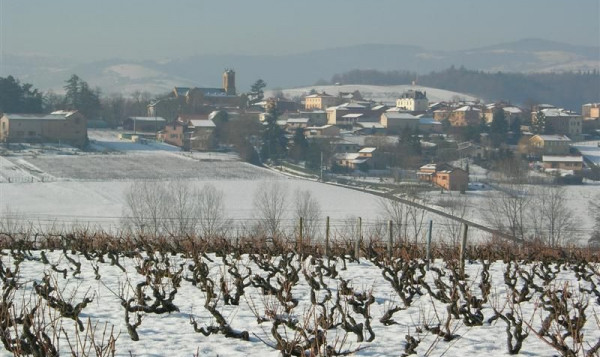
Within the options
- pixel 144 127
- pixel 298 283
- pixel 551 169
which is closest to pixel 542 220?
pixel 551 169

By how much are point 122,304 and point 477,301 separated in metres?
2.42

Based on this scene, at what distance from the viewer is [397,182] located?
35312 millimetres

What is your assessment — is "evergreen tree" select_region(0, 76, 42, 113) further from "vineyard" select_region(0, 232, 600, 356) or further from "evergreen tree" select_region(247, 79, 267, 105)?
"vineyard" select_region(0, 232, 600, 356)

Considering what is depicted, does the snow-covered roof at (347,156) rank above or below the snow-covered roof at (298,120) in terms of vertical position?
below

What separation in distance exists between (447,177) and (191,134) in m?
17.0

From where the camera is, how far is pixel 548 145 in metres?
49.2

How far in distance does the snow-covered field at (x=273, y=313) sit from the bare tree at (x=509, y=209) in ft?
48.3

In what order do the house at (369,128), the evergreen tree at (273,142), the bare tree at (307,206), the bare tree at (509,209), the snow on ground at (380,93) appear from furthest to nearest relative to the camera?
the snow on ground at (380,93)
the house at (369,128)
the evergreen tree at (273,142)
the bare tree at (307,206)
the bare tree at (509,209)

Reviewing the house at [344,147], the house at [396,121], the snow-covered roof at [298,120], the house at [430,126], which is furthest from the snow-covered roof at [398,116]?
the house at [344,147]

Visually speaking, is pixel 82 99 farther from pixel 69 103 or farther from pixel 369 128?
pixel 369 128

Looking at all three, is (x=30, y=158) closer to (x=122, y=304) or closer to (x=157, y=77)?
(x=122, y=304)

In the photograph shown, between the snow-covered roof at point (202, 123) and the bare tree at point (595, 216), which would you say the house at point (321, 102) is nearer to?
the snow-covered roof at point (202, 123)

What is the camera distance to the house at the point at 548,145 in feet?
157

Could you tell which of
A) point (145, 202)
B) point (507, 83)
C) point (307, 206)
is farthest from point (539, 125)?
point (507, 83)
